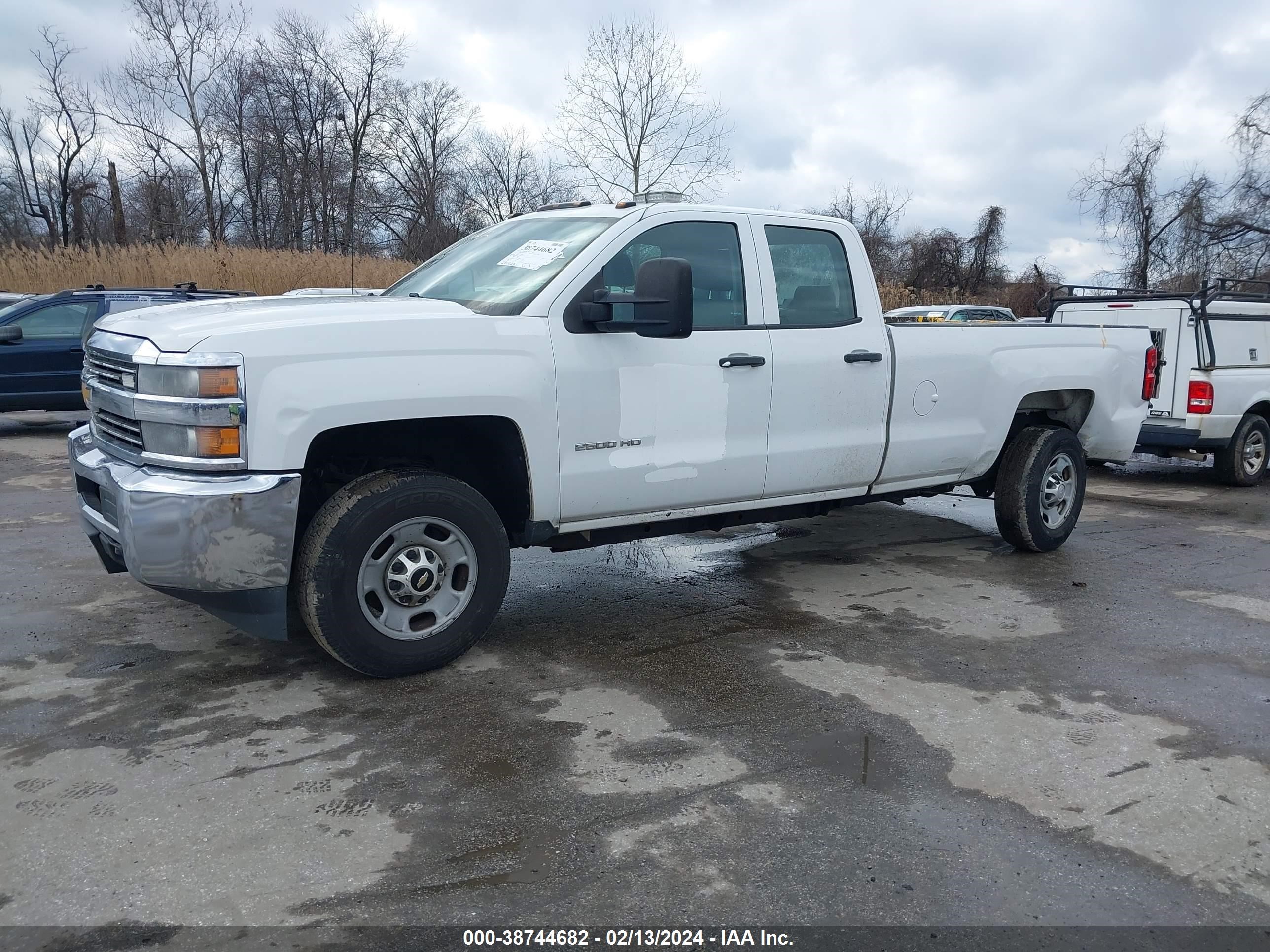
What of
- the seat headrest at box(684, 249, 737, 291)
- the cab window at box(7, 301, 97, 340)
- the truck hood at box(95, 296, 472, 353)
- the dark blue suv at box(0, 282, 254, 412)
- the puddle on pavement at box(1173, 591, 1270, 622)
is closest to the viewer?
the truck hood at box(95, 296, 472, 353)

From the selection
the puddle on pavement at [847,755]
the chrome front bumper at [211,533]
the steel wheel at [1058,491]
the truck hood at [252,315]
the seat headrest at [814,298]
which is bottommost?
the puddle on pavement at [847,755]

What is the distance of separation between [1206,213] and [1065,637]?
29.5m

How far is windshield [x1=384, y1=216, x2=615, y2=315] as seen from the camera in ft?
14.9

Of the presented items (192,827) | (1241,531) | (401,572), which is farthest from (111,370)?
(1241,531)

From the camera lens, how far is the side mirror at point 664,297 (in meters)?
4.25

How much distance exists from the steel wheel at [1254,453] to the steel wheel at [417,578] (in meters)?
9.12

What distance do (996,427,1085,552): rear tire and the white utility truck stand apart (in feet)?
11.1

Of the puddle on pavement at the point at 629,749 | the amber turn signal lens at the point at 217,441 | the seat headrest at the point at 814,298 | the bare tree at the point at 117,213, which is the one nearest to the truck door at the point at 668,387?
the seat headrest at the point at 814,298

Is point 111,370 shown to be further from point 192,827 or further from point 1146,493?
point 1146,493

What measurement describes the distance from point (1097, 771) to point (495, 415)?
267cm

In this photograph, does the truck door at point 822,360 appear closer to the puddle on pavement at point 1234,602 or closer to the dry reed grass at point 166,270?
the puddle on pavement at point 1234,602

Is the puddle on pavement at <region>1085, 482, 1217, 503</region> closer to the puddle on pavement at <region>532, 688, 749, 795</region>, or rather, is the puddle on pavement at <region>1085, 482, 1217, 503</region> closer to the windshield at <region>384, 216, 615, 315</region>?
the windshield at <region>384, 216, 615, 315</region>

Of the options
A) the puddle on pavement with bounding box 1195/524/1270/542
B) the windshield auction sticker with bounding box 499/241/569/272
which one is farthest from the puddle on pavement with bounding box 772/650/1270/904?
the puddle on pavement with bounding box 1195/524/1270/542

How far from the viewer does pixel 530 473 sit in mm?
4371
